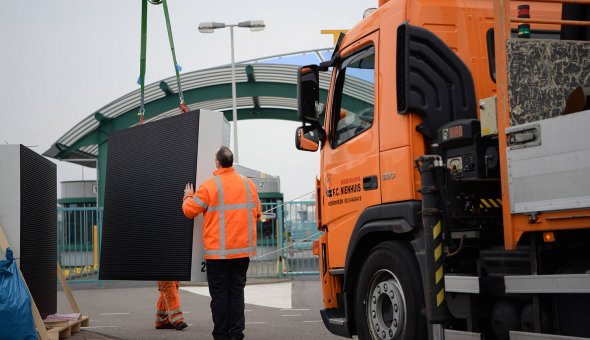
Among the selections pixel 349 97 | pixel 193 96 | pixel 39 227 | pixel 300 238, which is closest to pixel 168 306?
pixel 39 227

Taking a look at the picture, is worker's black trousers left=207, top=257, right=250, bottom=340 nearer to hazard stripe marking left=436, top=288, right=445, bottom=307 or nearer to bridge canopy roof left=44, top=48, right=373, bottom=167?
hazard stripe marking left=436, top=288, right=445, bottom=307

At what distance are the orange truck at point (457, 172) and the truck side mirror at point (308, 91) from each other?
0.05ft

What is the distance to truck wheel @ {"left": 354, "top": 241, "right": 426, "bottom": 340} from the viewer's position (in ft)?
20.0

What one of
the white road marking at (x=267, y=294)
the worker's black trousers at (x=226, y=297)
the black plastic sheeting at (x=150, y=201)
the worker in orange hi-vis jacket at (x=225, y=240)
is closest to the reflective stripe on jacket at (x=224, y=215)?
the worker in orange hi-vis jacket at (x=225, y=240)

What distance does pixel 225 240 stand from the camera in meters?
7.98

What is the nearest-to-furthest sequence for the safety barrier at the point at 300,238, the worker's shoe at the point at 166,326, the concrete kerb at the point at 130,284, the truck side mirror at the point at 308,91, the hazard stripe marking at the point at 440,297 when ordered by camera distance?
the hazard stripe marking at the point at 440,297
the truck side mirror at the point at 308,91
the worker's shoe at the point at 166,326
the concrete kerb at the point at 130,284
the safety barrier at the point at 300,238

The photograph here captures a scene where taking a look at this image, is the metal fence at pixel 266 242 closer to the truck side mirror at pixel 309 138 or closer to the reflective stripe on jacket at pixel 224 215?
the reflective stripe on jacket at pixel 224 215

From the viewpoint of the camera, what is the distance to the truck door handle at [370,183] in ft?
22.1

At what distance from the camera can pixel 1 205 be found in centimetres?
813

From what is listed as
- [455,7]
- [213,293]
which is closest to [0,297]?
[213,293]

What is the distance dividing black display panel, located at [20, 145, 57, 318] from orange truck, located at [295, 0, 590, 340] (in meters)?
3.02

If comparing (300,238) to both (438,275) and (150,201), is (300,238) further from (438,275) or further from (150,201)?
(438,275)

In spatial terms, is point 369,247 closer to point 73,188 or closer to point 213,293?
point 213,293

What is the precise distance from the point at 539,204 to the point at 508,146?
0.44m
